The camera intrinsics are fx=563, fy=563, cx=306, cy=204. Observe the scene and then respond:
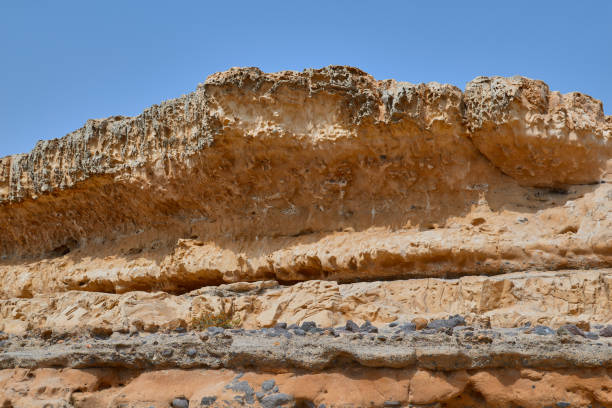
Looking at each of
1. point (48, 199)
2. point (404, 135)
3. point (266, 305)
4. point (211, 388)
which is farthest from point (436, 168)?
point (48, 199)

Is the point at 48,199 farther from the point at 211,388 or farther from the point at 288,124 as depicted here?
the point at 211,388

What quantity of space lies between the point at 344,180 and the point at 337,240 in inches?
29.3

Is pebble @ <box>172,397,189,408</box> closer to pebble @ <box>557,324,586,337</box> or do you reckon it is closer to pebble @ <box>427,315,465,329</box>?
pebble @ <box>427,315,465,329</box>

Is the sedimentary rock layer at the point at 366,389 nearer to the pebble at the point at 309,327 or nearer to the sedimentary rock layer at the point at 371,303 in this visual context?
the pebble at the point at 309,327

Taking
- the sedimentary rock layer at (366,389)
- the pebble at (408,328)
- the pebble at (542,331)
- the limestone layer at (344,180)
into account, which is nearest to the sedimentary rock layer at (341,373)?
the sedimentary rock layer at (366,389)

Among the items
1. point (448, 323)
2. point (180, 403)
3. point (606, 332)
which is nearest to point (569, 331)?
point (606, 332)

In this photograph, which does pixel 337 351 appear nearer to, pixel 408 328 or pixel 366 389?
pixel 366 389

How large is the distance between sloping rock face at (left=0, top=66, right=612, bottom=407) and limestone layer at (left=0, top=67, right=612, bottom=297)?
0.9 inches

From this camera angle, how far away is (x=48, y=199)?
9.09 meters

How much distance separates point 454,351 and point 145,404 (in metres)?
2.15

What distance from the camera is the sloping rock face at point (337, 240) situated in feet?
12.0

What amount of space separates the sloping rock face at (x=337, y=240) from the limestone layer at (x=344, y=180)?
0.07 ft

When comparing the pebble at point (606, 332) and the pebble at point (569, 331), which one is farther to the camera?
the pebble at point (606, 332)

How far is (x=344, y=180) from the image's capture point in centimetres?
687
